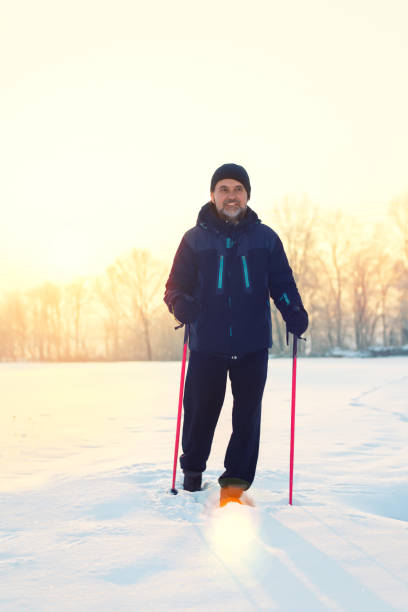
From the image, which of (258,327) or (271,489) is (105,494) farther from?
(258,327)

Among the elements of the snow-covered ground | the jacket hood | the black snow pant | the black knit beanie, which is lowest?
the snow-covered ground

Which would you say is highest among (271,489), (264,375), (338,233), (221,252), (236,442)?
(338,233)

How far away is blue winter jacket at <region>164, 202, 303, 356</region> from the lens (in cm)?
270

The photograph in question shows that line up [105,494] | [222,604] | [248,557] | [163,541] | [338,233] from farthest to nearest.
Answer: [338,233]
[105,494]
[163,541]
[248,557]
[222,604]

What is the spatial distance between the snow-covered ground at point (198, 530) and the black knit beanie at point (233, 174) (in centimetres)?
170

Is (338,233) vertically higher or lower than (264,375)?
higher

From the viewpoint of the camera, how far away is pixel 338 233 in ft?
108

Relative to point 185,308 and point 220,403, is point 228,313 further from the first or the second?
point 220,403

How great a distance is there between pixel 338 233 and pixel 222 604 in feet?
109

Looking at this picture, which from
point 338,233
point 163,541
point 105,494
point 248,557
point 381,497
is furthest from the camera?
point 338,233

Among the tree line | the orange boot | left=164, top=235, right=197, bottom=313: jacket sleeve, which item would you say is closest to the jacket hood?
left=164, top=235, right=197, bottom=313: jacket sleeve

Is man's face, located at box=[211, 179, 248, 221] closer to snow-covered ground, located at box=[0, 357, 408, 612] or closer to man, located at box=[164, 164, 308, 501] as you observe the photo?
man, located at box=[164, 164, 308, 501]

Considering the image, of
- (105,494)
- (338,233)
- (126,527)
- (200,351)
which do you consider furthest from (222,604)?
(338,233)

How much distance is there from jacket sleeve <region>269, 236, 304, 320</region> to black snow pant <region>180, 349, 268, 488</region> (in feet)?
1.01
